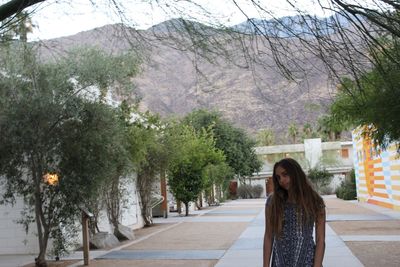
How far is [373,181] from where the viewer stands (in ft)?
105

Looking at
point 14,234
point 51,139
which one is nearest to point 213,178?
point 14,234

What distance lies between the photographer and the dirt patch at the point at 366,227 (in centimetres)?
1622

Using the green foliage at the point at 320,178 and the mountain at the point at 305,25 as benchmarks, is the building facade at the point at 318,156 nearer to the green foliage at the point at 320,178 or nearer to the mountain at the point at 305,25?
the green foliage at the point at 320,178

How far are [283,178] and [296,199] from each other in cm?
18

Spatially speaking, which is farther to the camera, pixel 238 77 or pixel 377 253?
pixel 377 253

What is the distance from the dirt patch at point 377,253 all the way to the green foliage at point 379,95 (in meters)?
2.12

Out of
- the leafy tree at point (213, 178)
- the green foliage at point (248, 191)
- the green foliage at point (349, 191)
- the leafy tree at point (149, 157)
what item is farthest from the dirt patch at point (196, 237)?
the green foliage at point (248, 191)

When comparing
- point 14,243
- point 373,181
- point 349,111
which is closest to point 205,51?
point 349,111

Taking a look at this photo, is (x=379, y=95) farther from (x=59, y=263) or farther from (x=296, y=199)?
(x=59, y=263)

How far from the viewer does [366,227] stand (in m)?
17.9

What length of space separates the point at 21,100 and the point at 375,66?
7823 millimetres

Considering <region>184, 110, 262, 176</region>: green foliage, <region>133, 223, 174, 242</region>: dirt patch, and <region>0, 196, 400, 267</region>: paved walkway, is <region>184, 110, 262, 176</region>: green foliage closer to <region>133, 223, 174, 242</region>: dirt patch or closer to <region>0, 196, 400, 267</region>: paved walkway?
<region>133, 223, 174, 242</region>: dirt patch

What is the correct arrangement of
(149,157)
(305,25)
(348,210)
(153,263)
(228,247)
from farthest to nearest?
(348,210) → (149,157) → (228,247) → (153,263) → (305,25)

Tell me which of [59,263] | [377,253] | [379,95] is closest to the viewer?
[379,95]
